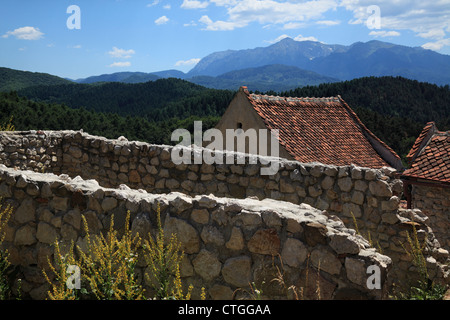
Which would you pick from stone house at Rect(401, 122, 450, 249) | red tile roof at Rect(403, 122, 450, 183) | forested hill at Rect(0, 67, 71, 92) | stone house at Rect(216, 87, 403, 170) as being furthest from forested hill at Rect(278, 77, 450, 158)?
forested hill at Rect(0, 67, 71, 92)

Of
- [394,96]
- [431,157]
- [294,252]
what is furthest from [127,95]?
[294,252]

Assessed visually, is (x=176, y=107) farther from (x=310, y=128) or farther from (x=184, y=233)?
(x=184, y=233)

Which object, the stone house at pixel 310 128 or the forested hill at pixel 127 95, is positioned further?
the forested hill at pixel 127 95

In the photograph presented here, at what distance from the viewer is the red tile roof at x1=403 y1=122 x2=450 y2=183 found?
1111cm

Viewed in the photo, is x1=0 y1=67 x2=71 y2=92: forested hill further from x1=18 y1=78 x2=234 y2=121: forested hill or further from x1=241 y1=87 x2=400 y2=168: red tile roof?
x1=241 y1=87 x2=400 y2=168: red tile roof

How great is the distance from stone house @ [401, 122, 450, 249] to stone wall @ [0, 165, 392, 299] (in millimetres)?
8463

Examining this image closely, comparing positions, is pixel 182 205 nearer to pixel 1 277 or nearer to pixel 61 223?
pixel 61 223

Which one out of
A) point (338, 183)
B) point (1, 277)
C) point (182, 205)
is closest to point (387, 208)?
point (338, 183)

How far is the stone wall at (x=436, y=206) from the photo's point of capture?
33.8ft

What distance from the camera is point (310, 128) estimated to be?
46.0 ft

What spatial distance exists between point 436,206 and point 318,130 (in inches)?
192

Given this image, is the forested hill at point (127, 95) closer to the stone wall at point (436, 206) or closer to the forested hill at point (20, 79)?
the forested hill at point (20, 79)

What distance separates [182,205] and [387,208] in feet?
11.2

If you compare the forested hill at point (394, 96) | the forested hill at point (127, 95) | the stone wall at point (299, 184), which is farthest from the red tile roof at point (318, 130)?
the forested hill at point (127, 95)
